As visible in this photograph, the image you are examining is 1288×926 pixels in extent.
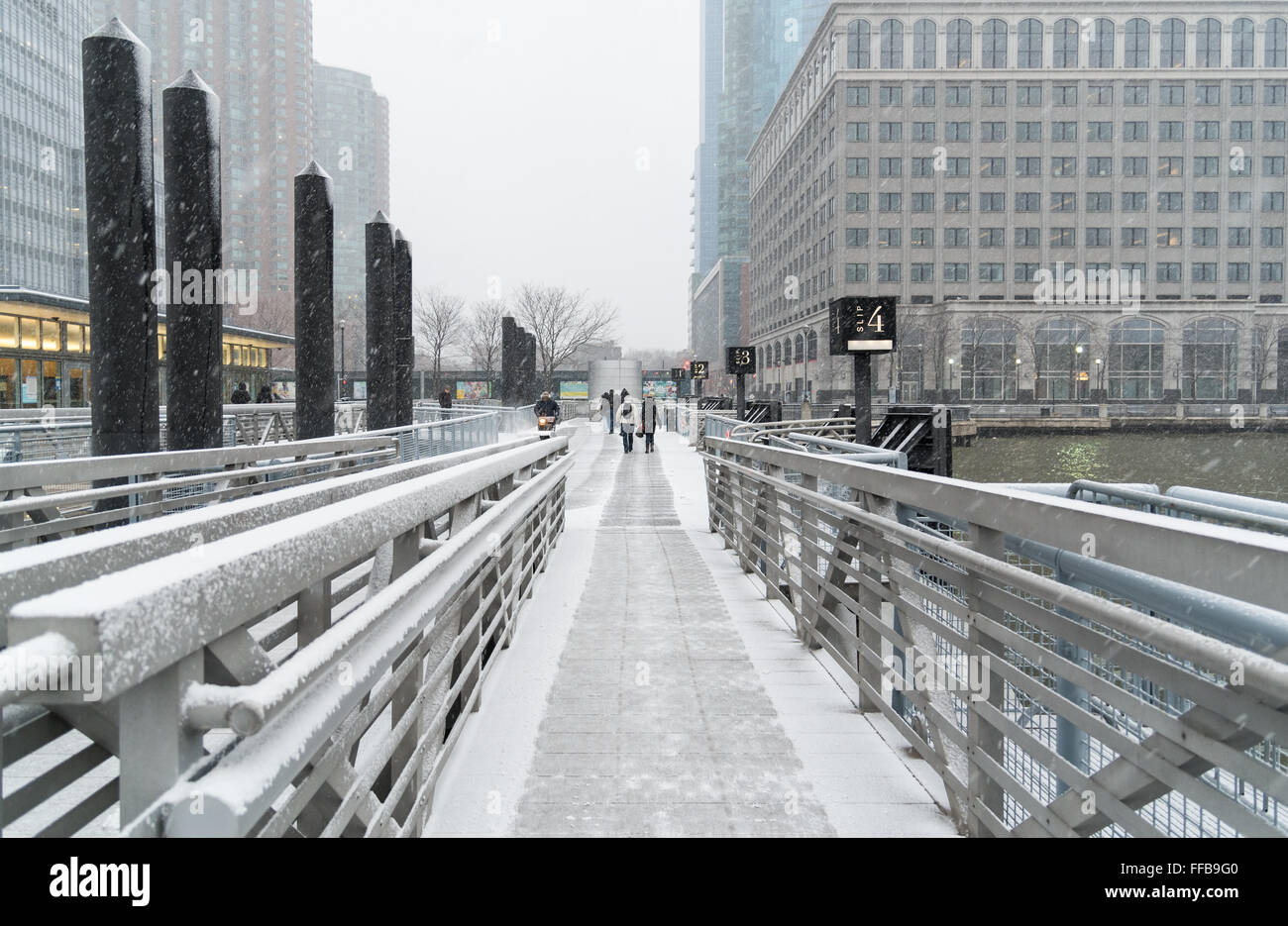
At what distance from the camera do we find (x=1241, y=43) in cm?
8062

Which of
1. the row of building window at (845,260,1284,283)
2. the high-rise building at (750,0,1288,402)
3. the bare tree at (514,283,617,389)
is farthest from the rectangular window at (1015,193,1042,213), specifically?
the bare tree at (514,283,617,389)

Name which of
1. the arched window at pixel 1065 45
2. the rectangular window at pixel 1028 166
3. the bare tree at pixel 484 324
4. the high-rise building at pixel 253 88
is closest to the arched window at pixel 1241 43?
the arched window at pixel 1065 45

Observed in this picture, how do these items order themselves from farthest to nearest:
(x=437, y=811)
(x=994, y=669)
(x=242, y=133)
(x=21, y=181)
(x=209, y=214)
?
(x=242, y=133), (x=21, y=181), (x=209, y=214), (x=437, y=811), (x=994, y=669)

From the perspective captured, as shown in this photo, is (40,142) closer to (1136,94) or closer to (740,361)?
(740,361)

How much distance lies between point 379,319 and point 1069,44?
8381cm

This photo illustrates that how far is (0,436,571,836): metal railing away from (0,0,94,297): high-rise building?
72.8 m

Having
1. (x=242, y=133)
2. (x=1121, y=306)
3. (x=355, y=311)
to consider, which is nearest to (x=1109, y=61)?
(x=1121, y=306)

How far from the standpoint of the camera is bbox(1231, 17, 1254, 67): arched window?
264 ft

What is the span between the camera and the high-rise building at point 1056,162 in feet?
262

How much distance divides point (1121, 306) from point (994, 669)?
84.7 m

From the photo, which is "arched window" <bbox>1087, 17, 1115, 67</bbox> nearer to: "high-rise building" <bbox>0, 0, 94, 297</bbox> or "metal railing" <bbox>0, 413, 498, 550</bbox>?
"high-rise building" <bbox>0, 0, 94, 297</bbox>

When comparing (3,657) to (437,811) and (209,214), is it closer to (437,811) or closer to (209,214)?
(437,811)

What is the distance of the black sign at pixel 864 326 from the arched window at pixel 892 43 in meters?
81.0

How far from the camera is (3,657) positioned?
116 cm
